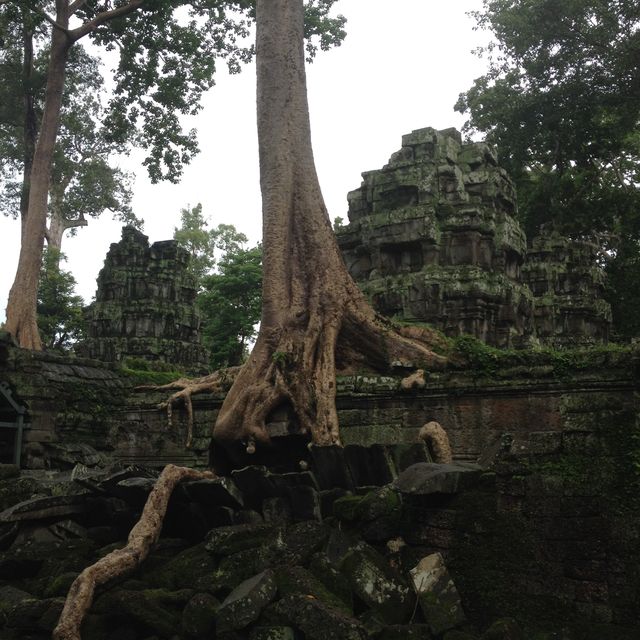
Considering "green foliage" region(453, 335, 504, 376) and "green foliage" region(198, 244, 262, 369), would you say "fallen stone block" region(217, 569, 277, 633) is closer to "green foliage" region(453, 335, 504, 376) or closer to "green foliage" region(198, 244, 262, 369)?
"green foliage" region(453, 335, 504, 376)

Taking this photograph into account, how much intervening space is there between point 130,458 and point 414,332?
4806 millimetres

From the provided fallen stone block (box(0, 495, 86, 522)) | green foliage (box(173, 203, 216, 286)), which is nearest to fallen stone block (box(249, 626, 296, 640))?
fallen stone block (box(0, 495, 86, 522))

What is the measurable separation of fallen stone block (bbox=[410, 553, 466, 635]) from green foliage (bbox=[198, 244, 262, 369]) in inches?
1014

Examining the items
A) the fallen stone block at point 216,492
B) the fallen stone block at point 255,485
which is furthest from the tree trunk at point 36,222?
the fallen stone block at point 255,485

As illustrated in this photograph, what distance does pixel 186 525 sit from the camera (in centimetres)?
558

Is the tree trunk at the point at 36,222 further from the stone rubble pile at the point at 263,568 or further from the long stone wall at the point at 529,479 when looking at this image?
the stone rubble pile at the point at 263,568

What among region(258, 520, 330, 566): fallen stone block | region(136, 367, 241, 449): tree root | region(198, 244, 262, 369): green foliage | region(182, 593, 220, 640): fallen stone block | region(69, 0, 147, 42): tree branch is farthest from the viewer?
region(198, 244, 262, 369): green foliage

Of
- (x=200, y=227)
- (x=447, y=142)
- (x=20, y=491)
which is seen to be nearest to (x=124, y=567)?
(x=20, y=491)

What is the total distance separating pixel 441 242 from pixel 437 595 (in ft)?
31.8

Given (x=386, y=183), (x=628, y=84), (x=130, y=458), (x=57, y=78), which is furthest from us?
(x=628, y=84)

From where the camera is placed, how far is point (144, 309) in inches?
899

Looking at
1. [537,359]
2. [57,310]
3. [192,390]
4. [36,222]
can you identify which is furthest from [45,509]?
[57,310]

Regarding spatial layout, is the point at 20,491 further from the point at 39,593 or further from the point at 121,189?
the point at 121,189

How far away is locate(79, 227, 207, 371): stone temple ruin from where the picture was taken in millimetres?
22516
